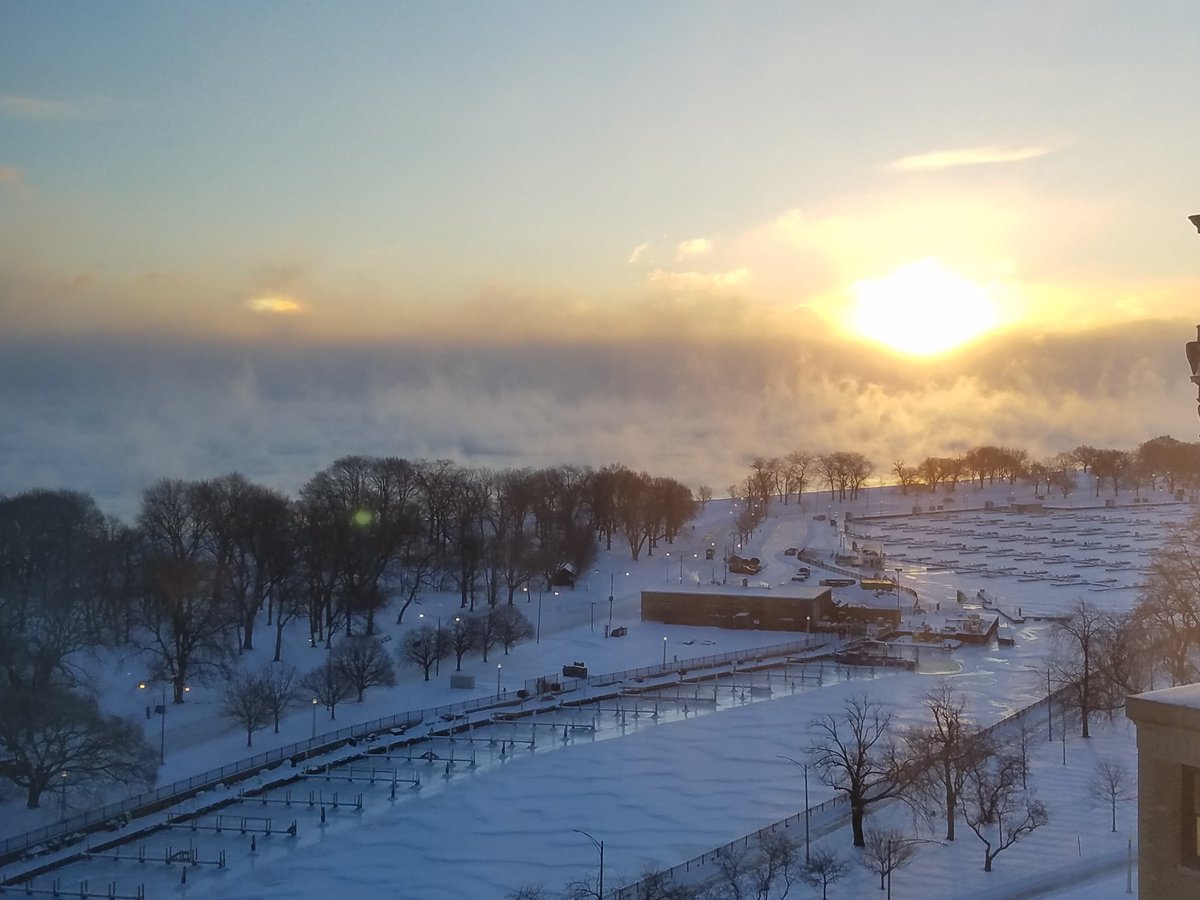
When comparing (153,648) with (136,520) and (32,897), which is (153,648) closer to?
(136,520)

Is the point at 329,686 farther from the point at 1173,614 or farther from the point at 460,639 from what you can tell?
the point at 1173,614

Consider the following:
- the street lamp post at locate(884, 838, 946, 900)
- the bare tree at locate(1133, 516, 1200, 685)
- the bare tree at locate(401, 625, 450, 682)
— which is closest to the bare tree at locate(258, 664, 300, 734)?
the bare tree at locate(401, 625, 450, 682)

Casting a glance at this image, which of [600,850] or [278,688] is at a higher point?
[278,688]

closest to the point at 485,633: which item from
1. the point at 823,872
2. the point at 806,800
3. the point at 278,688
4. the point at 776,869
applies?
the point at 278,688

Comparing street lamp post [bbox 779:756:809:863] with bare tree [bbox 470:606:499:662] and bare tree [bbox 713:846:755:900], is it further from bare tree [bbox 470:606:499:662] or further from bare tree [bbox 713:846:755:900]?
bare tree [bbox 470:606:499:662]

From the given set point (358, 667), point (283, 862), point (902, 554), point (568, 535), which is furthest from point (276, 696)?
point (902, 554)

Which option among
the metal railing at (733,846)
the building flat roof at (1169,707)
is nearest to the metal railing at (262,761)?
the metal railing at (733,846)

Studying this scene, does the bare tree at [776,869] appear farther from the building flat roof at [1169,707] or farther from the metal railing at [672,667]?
the metal railing at [672,667]
